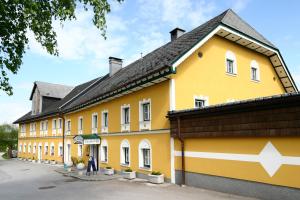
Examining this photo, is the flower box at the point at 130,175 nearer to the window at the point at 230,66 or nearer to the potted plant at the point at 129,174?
the potted plant at the point at 129,174

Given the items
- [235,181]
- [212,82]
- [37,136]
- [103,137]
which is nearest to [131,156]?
[103,137]

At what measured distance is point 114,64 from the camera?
30.4 meters

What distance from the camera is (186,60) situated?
15.3 meters

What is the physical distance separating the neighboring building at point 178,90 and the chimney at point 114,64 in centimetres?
710

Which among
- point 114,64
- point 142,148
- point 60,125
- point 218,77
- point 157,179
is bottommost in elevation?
point 157,179

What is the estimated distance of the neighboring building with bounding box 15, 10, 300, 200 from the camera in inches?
575

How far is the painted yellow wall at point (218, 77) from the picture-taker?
1510cm

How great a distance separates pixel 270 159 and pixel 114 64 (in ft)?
74.5

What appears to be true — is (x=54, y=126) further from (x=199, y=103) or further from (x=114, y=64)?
(x=199, y=103)

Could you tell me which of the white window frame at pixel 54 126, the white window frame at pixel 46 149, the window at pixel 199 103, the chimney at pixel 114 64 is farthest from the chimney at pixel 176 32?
the white window frame at pixel 46 149

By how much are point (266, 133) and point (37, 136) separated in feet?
106

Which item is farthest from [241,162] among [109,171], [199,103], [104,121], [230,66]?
[104,121]

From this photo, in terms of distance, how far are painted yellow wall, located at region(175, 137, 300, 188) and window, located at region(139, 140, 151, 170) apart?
2533mm

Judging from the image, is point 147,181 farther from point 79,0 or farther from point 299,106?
point 79,0
